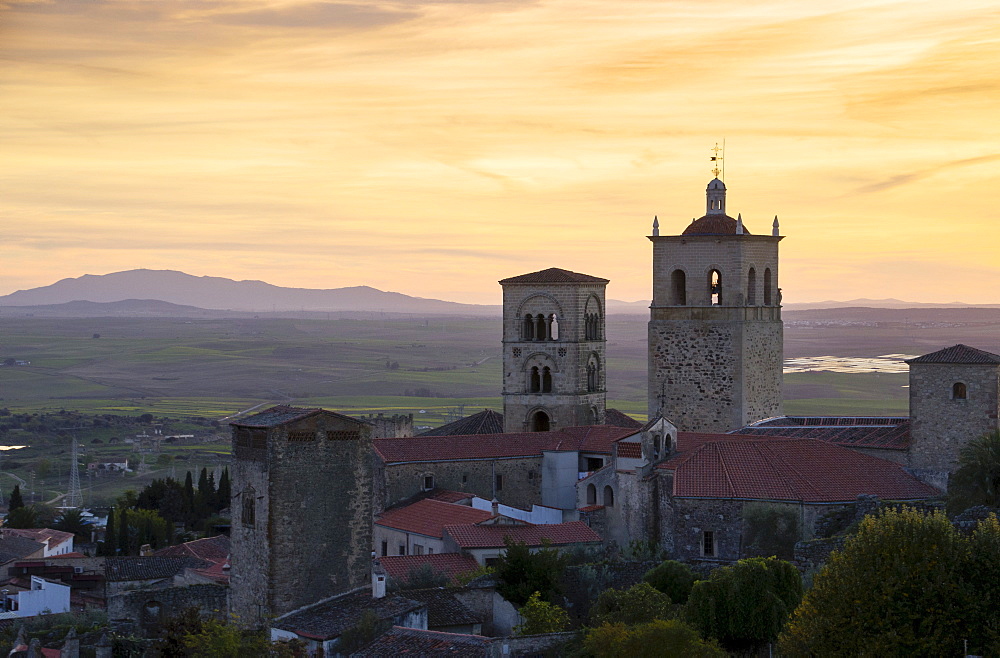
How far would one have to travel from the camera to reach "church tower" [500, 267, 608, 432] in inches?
2314

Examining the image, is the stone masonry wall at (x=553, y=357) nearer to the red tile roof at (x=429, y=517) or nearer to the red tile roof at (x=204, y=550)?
the red tile roof at (x=429, y=517)

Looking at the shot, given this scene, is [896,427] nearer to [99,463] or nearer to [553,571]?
[553,571]

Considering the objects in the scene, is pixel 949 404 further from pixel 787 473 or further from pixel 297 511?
pixel 297 511

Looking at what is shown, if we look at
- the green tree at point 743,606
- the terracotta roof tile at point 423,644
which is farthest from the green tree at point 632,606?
the terracotta roof tile at point 423,644

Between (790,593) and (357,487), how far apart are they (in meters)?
12.9

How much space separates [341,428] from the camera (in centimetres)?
4219

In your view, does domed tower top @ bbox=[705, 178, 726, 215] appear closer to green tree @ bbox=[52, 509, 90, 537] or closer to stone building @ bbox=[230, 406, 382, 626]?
stone building @ bbox=[230, 406, 382, 626]

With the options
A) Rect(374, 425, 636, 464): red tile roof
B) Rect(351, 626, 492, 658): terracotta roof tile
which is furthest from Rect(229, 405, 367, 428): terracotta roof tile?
Rect(351, 626, 492, 658): terracotta roof tile

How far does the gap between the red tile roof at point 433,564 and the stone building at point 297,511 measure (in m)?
0.89

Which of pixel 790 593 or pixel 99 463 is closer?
pixel 790 593

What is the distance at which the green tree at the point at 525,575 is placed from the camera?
126 feet

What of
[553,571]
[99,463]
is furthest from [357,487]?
[99,463]

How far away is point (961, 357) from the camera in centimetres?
4425

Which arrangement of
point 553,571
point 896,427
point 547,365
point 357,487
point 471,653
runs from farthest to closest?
point 547,365
point 896,427
point 357,487
point 553,571
point 471,653
